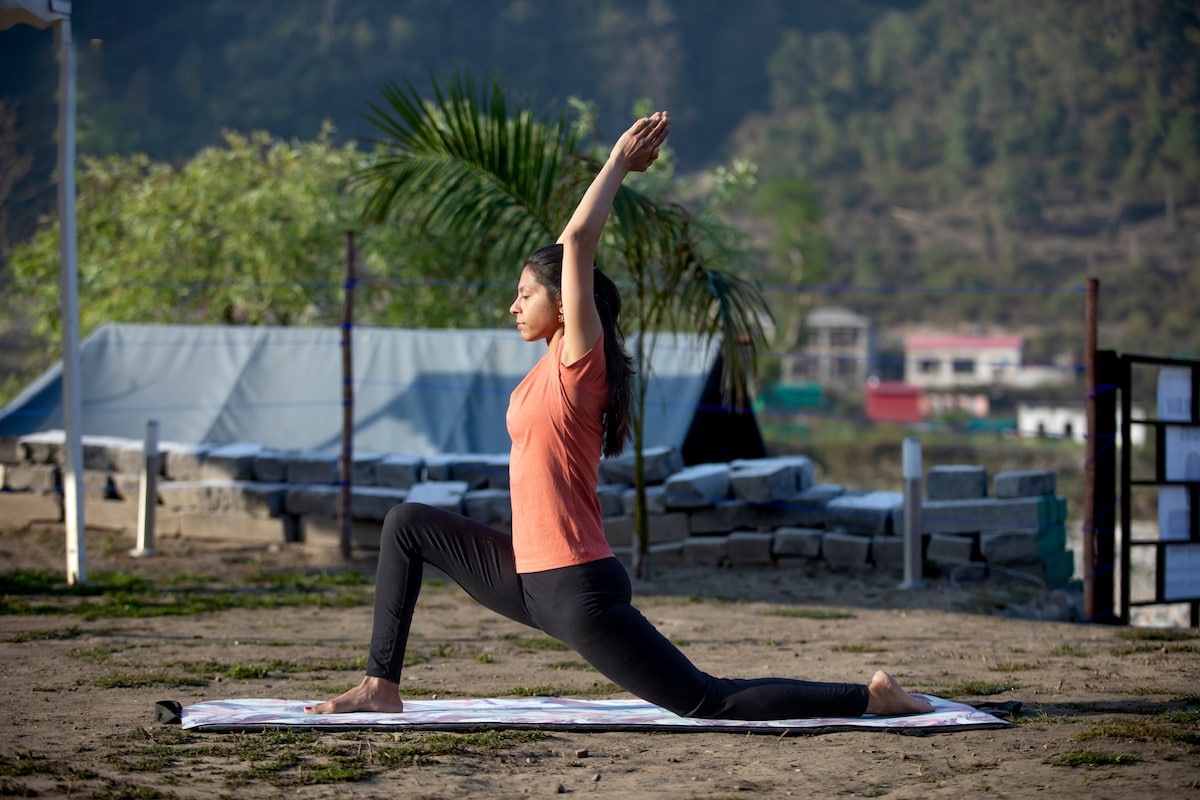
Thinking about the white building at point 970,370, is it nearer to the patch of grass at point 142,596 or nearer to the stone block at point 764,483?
the stone block at point 764,483

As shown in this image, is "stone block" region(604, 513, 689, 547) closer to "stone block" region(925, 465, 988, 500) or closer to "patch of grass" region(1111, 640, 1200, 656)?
"stone block" region(925, 465, 988, 500)

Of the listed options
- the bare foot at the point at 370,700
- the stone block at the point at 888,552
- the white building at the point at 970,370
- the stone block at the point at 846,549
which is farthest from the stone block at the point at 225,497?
the white building at the point at 970,370

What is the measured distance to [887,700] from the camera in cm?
430

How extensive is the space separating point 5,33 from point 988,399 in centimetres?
7088

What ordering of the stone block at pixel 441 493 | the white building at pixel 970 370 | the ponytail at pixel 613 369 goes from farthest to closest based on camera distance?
the white building at pixel 970 370, the stone block at pixel 441 493, the ponytail at pixel 613 369

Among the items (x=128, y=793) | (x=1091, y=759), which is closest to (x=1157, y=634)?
(x=1091, y=759)

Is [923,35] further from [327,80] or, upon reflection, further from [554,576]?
[554,576]

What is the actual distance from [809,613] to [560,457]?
14.2 feet

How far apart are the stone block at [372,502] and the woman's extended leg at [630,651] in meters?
6.20

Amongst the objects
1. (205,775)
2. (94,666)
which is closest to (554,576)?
(205,775)

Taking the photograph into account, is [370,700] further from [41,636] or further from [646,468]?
[646,468]

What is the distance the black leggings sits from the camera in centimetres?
378

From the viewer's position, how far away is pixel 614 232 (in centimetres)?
867

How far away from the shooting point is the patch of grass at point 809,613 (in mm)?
7574
